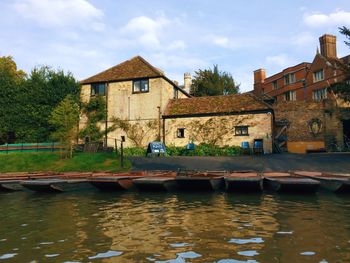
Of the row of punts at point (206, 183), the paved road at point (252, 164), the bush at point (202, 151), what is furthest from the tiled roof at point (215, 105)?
the row of punts at point (206, 183)

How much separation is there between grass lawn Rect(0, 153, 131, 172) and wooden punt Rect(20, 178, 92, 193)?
462 cm

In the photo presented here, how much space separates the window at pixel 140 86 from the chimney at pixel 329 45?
82.5 feet

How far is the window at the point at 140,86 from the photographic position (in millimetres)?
29109

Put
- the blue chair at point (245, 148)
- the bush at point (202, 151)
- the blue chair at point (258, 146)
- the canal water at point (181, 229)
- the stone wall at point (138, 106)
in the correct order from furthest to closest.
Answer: the stone wall at point (138, 106), the bush at point (202, 151), the blue chair at point (245, 148), the blue chair at point (258, 146), the canal water at point (181, 229)

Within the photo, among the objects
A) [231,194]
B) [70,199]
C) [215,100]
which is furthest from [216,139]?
[70,199]

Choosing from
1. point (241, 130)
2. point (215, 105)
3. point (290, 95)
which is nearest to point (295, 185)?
point (241, 130)

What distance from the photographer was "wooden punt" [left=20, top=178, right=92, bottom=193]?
13.8 meters

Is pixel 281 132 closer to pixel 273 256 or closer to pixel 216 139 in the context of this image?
pixel 216 139

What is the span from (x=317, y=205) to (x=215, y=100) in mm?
20169

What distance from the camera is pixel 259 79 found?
169ft

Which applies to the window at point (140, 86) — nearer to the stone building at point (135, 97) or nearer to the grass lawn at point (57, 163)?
the stone building at point (135, 97)

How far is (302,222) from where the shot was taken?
754 centimetres

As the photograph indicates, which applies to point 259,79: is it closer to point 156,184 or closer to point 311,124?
point 311,124

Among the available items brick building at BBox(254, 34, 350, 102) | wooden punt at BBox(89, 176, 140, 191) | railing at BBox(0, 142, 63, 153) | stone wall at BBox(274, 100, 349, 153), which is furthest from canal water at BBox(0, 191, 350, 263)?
brick building at BBox(254, 34, 350, 102)
